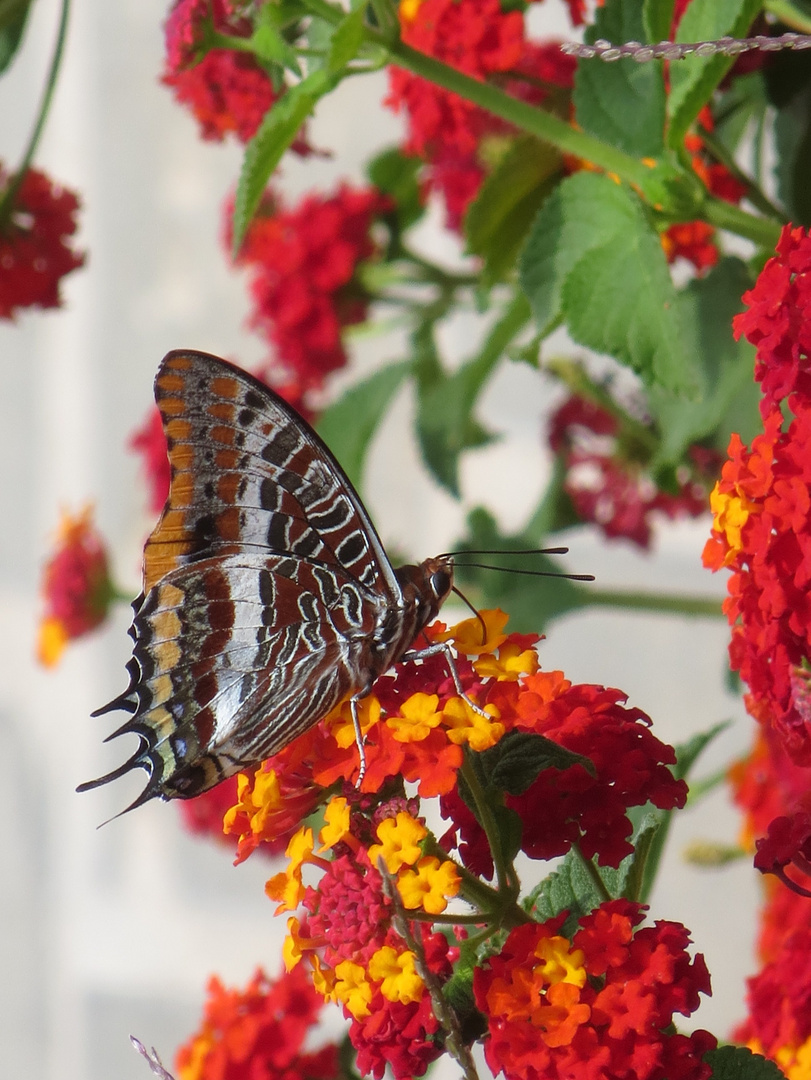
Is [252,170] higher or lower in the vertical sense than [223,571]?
higher

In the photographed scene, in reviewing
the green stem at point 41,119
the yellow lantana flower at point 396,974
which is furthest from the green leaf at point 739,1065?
the green stem at point 41,119

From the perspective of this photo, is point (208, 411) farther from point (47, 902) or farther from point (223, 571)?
point (47, 902)

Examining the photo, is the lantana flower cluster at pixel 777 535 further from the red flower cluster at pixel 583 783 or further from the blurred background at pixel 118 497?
the blurred background at pixel 118 497

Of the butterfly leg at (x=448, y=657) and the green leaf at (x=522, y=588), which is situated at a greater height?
the green leaf at (x=522, y=588)

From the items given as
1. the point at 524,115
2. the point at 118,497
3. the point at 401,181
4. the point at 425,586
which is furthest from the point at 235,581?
the point at 118,497

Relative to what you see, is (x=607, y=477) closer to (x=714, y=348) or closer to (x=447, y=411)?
(x=447, y=411)

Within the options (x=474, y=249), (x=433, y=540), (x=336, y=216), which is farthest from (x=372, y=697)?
(x=433, y=540)
